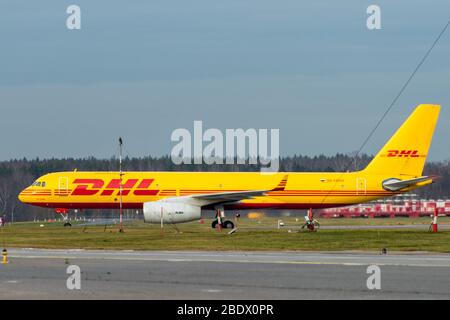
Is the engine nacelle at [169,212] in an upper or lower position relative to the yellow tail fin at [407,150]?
lower

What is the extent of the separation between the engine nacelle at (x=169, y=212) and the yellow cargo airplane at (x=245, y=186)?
66 mm

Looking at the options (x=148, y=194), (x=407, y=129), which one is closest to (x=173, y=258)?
(x=148, y=194)

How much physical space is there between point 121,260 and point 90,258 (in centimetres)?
148

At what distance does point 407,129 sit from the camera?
221 feet

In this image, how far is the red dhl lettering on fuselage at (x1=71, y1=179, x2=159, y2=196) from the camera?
208 feet

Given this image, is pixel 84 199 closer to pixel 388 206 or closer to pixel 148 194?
pixel 148 194

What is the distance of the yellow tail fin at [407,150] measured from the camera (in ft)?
220

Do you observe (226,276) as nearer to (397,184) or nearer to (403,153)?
(397,184)

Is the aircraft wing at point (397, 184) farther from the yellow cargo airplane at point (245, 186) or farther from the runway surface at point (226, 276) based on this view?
the runway surface at point (226, 276)

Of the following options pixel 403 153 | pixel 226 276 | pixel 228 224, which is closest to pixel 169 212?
pixel 228 224

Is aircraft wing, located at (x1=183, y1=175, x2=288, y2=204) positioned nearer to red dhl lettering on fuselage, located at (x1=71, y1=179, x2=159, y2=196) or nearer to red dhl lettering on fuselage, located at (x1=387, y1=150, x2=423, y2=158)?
red dhl lettering on fuselage, located at (x1=71, y1=179, x2=159, y2=196)

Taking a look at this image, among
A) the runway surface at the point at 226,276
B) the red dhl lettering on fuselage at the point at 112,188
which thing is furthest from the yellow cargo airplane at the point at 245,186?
the runway surface at the point at 226,276
